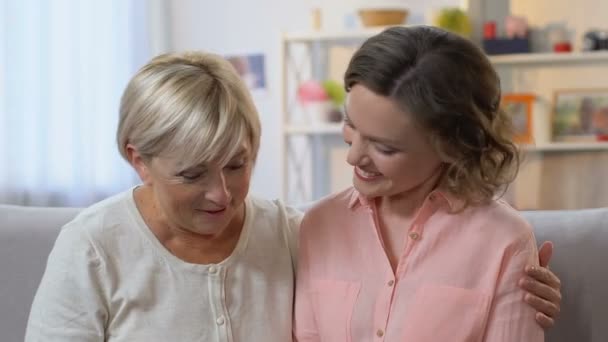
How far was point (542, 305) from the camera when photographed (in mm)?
1552

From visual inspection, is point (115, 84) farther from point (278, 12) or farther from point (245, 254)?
point (245, 254)

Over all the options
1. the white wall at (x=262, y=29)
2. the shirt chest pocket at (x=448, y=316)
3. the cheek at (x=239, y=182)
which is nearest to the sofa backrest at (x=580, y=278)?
the shirt chest pocket at (x=448, y=316)

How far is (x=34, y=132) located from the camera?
172 inches

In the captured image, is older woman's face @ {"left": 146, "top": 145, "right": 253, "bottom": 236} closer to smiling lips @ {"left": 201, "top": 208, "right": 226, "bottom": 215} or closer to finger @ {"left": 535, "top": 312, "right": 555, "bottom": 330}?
smiling lips @ {"left": 201, "top": 208, "right": 226, "bottom": 215}

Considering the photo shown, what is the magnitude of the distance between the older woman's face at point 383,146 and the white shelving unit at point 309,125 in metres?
2.80

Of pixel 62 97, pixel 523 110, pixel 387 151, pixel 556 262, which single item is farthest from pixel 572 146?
pixel 387 151

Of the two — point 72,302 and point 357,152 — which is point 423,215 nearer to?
point 357,152

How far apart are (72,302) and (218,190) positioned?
0.32 metres

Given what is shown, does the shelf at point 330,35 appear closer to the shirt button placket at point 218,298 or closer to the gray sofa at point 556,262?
the gray sofa at point 556,262

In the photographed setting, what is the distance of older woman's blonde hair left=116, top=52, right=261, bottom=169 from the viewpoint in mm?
1532

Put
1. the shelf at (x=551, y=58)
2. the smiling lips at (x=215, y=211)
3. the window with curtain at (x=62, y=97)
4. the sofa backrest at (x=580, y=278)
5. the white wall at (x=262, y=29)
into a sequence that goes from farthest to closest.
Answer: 1. the white wall at (x=262, y=29)
2. the window with curtain at (x=62, y=97)
3. the shelf at (x=551, y=58)
4. the sofa backrest at (x=580, y=278)
5. the smiling lips at (x=215, y=211)

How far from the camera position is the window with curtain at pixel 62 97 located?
4.32m

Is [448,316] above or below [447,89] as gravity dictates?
below

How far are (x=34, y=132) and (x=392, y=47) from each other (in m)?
3.19
